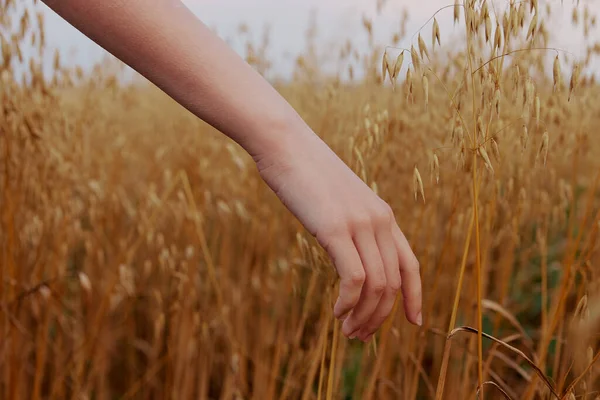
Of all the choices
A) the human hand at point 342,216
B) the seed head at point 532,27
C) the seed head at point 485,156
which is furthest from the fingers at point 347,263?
the seed head at point 532,27

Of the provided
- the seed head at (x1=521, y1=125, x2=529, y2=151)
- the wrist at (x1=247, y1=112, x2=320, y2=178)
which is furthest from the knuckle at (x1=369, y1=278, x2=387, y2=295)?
the seed head at (x1=521, y1=125, x2=529, y2=151)

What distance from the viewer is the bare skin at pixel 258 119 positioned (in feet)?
1.77

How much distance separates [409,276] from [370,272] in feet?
0.22

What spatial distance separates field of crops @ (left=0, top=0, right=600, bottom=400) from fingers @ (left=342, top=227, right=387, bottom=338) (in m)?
0.12

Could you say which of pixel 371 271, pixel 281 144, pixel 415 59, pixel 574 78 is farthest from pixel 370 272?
pixel 574 78

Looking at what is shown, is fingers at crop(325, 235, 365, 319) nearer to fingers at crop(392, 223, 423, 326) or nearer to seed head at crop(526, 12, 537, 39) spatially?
fingers at crop(392, 223, 423, 326)

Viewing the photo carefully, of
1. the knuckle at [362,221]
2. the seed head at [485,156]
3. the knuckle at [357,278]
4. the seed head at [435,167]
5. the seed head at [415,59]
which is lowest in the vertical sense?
the knuckle at [357,278]

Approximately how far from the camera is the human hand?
21.2 inches

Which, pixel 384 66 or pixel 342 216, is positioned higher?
pixel 384 66

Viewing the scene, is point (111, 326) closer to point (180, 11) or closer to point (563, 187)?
point (563, 187)

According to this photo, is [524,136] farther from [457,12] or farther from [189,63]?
[189,63]

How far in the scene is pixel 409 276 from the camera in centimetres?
61

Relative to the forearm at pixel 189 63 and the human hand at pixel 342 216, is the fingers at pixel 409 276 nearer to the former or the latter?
the human hand at pixel 342 216

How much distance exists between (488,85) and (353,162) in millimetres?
251
